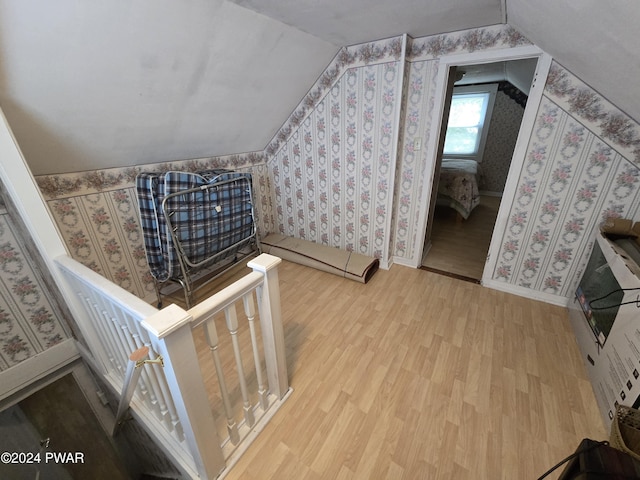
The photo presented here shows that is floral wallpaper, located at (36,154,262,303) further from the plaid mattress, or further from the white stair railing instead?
the white stair railing

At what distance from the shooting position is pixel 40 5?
909 millimetres

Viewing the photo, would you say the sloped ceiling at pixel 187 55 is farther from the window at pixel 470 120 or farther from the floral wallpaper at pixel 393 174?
the window at pixel 470 120

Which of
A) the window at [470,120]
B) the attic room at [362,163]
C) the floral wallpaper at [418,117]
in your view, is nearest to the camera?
the attic room at [362,163]

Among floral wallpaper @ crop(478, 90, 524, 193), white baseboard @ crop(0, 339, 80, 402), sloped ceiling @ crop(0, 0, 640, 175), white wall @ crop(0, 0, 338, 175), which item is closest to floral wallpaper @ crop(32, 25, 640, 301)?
sloped ceiling @ crop(0, 0, 640, 175)

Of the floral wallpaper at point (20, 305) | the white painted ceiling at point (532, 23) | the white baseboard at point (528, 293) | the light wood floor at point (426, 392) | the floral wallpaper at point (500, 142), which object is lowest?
the light wood floor at point (426, 392)

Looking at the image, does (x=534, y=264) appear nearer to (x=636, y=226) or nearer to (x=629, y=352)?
(x=636, y=226)

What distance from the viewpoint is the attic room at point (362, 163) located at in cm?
113

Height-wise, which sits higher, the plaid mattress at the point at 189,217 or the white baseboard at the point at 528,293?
the plaid mattress at the point at 189,217

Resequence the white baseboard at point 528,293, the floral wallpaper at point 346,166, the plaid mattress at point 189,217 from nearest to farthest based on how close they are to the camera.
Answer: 1. the plaid mattress at point 189,217
2. the white baseboard at point 528,293
3. the floral wallpaper at point 346,166

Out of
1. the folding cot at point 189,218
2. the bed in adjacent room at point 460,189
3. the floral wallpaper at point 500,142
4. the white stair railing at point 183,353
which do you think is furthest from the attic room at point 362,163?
the floral wallpaper at point 500,142

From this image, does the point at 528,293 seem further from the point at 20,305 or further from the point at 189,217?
the point at 20,305

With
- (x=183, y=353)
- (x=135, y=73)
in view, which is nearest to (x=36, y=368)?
(x=183, y=353)

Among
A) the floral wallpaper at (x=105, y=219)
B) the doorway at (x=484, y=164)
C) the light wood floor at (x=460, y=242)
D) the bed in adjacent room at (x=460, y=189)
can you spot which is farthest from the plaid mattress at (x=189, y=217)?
the bed in adjacent room at (x=460, y=189)

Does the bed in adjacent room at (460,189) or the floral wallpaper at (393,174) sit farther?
the bed in adjacent room at (460,189)
